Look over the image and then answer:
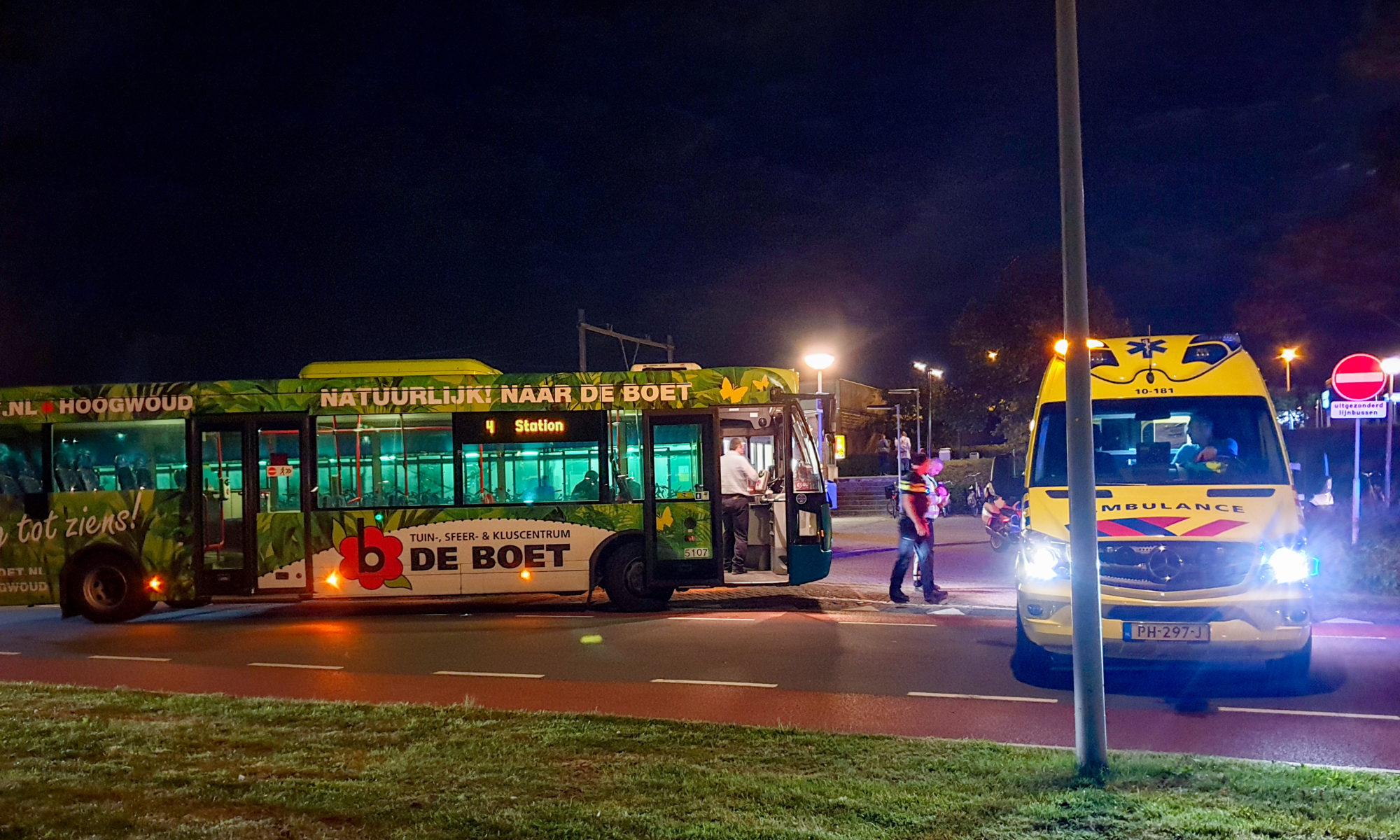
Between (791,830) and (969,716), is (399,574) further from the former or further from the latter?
(791,830)

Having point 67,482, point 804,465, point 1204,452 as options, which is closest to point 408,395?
point 67,482

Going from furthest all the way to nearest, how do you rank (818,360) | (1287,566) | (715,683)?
(818,360), (715,683), (1287,566)

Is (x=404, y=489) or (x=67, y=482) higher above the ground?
(x=67, y=482)

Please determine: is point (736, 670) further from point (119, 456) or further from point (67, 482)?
point (67, 482)

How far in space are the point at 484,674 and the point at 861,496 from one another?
27.7m

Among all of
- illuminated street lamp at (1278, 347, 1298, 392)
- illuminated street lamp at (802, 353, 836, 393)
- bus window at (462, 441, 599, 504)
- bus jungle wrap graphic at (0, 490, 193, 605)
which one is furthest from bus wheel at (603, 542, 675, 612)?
illuminated street lamp at (1278, 347, 1298, 392)

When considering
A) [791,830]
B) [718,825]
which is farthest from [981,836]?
[718,825]

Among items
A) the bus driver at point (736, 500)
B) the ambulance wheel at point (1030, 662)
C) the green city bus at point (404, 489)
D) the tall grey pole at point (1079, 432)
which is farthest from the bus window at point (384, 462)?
the tall grey pole at point (1079, 432)

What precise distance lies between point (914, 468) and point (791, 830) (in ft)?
31.0

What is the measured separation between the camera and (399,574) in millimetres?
13898

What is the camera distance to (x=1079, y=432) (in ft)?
19.5

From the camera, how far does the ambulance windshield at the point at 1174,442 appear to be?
929 centimetres

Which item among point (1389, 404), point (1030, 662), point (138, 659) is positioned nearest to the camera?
point (1030, 662)

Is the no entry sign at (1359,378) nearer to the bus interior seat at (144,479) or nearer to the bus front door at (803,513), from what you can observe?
the bus front door at (803,513)
